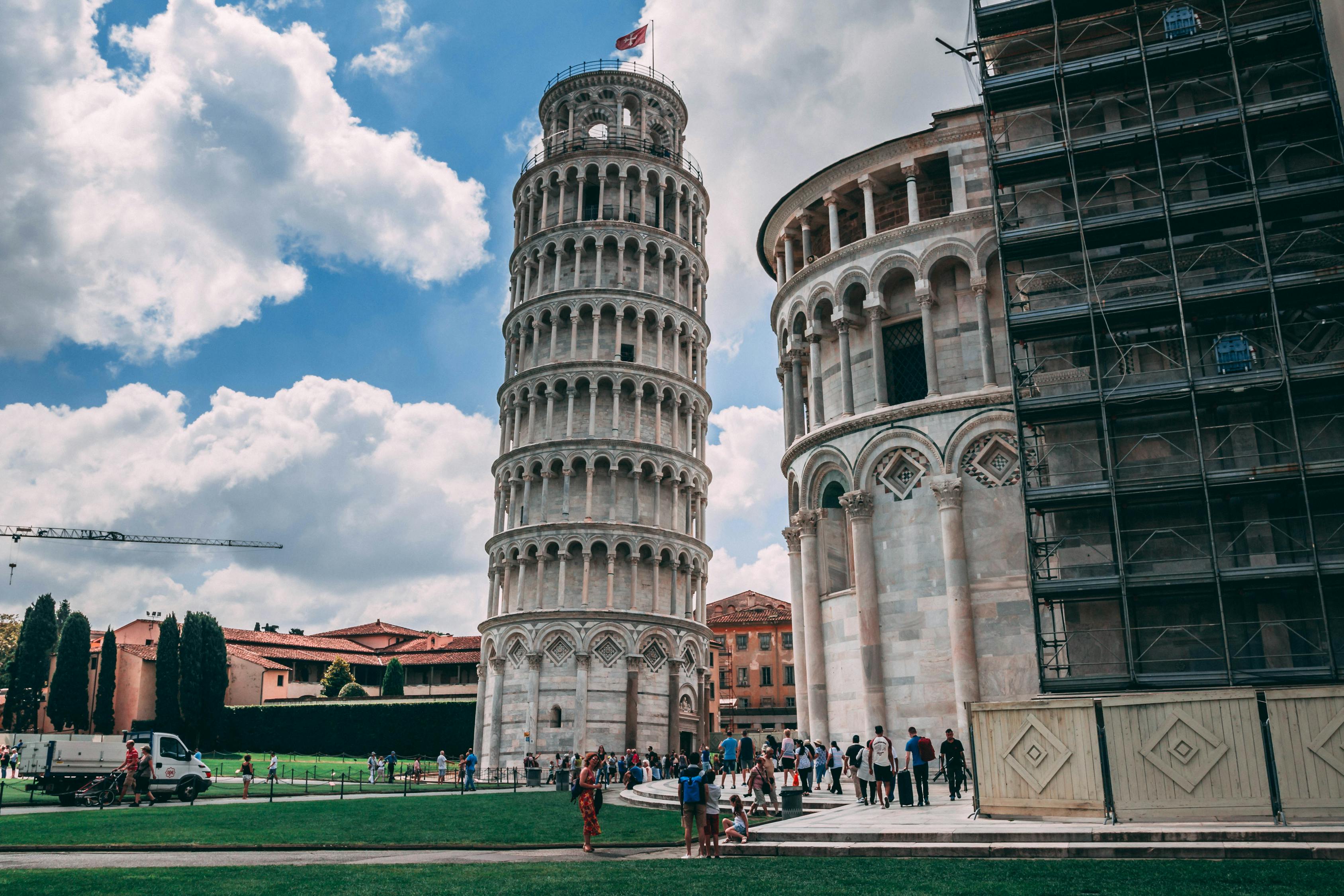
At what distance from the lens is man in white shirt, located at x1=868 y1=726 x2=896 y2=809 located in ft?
68.5

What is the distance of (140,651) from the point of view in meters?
79.2

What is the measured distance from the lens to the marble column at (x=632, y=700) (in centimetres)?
5028

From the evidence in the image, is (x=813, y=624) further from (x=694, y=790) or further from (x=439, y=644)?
(x=439, y=644)

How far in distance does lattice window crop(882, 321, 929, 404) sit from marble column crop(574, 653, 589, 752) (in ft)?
86.0

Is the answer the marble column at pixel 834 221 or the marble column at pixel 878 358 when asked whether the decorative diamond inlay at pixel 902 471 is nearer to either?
the marble column at pixel 878 358

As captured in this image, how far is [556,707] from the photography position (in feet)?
167

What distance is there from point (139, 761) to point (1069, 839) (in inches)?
982

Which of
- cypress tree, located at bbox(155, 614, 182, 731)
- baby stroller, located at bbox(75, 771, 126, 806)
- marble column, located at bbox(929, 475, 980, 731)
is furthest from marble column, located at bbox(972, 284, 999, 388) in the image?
cypress tree, located at bbox(155, 614, 182, 731)

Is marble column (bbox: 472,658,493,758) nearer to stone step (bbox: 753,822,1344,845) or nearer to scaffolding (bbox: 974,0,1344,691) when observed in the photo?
scaffolding (bbox: 974,0,1344,691)

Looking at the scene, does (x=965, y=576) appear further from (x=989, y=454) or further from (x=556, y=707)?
(x=556, y=707)

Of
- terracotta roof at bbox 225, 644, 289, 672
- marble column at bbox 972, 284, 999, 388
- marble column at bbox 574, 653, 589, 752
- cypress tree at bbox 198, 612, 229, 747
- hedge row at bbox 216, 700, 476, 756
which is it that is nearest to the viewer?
marble column at bbox 972, 284, 999, 388

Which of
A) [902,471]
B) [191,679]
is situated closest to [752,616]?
[191,679]

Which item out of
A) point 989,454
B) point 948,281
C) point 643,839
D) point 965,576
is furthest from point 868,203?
point 643,839

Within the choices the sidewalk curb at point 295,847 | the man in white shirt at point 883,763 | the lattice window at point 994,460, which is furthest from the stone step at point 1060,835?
the lattice window at point 994,460
